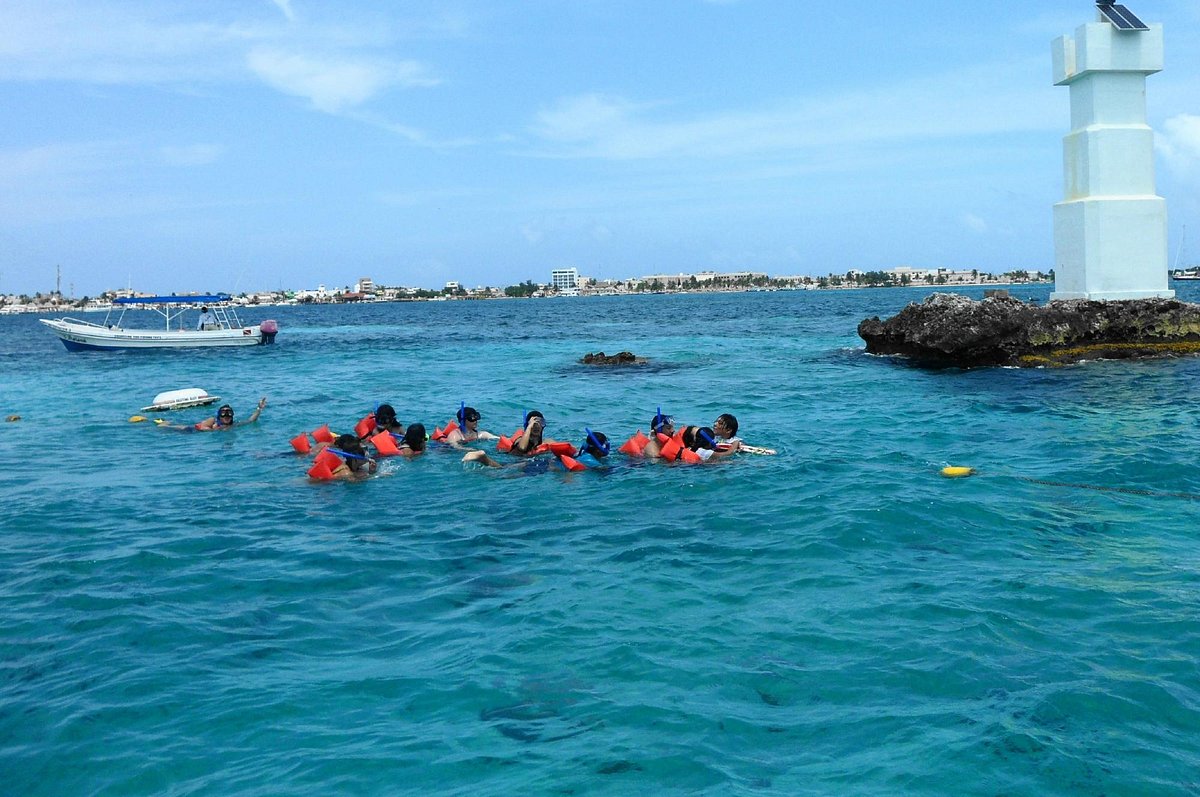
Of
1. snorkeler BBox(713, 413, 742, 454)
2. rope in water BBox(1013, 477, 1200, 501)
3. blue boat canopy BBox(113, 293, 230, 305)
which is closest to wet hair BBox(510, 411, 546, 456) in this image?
snorkeler BBox(713, 413, 742, 454)

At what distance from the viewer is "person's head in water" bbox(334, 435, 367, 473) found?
40.9ft

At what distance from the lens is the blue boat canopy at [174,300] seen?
41.9 m

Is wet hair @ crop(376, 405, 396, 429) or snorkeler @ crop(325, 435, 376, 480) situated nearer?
snorkeler @ crop(325, 435, 376, 480)

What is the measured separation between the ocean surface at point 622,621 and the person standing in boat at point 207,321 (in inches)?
1252

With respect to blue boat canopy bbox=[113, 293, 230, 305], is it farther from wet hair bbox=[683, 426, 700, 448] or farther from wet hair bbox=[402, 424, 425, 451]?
wet hair bbox=[683, 426, 700, 448]

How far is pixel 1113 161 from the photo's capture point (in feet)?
74.7

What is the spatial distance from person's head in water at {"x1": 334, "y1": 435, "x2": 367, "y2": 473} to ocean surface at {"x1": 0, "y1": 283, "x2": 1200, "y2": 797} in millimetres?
456

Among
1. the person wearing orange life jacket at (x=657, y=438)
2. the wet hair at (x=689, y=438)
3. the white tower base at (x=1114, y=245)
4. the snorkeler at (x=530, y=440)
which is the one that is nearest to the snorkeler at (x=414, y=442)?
the snorkeler at (x=530, y=440)

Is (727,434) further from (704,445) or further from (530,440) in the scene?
(530,440)

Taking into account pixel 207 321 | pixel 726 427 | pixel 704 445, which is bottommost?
pixel 704 445

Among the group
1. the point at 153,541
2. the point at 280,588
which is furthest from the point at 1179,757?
the point at 153,541

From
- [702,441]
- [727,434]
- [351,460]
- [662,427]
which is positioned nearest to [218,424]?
[351,460]

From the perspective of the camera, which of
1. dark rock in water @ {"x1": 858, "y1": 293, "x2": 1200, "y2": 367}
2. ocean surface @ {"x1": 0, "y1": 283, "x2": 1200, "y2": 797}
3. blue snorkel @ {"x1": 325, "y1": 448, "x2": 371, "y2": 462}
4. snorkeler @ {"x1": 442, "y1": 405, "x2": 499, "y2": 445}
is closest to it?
ocean surface @ {"x1": 0, "y1": 283, "x2": 1200, "y2": 797}

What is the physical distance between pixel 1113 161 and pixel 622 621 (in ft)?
71.6
